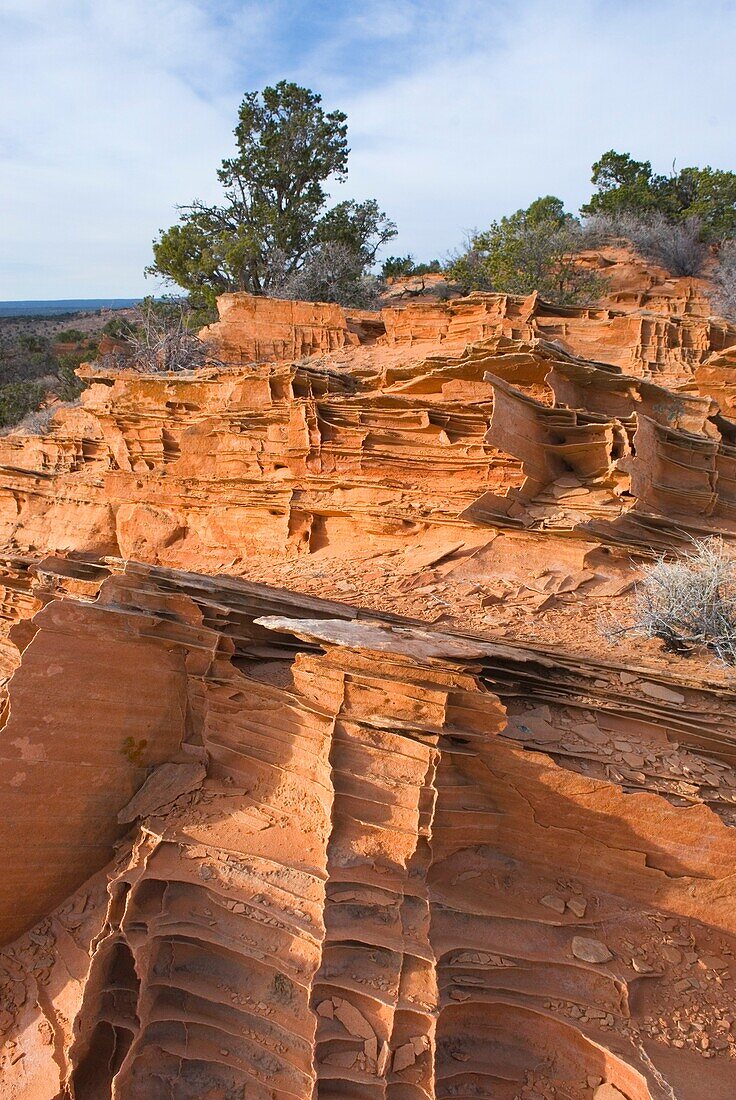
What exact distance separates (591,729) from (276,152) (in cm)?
2467

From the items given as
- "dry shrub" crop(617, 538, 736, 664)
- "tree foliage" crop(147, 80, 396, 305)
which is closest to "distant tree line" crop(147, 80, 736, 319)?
"tree foliage" crop(147, 80, 396, 305)

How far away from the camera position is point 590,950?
354 cm

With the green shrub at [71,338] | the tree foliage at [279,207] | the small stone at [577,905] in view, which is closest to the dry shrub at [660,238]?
the tree foliage at [279,207]

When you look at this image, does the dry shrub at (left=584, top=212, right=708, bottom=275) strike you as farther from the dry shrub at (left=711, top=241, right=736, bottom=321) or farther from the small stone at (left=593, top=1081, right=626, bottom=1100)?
the small stone at (left=593, top=1081, right=626, bottom=1100)

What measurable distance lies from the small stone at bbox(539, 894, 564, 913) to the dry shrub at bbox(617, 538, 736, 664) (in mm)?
2471

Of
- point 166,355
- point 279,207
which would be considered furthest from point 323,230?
point 166,355

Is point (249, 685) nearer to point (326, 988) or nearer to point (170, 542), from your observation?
point (326, 988)

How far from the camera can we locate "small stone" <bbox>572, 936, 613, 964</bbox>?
3.50 meters

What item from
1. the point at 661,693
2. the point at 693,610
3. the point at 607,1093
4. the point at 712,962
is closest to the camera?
the point at 607,1093

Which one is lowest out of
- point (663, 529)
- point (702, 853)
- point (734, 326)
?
point (702, 853)

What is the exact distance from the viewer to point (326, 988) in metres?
3.38

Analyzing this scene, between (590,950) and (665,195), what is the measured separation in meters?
30.0

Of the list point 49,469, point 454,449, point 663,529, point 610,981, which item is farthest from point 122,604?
point 49,469

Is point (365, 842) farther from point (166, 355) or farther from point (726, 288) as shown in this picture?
point (726, 288)
